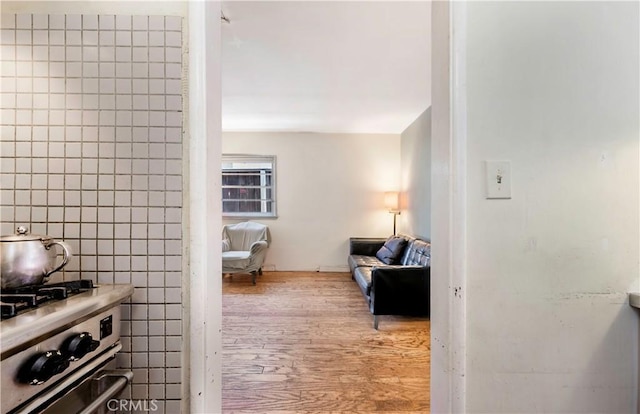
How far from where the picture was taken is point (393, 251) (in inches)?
167

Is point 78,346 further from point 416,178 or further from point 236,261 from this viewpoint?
point 416,178

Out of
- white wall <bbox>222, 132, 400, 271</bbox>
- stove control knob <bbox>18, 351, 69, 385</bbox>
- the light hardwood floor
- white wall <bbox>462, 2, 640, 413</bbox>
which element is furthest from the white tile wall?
white wall <bbox>222, 132, 400, 271</bbox>

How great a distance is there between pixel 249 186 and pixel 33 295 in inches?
194

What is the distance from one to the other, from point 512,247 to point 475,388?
446mm

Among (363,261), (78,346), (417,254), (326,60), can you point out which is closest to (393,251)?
(363,261)

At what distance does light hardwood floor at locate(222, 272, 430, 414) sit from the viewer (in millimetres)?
1854

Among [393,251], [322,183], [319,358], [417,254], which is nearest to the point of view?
[319,358]

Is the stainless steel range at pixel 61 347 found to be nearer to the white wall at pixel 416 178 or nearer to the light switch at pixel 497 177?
the light switch at pixel 497 177

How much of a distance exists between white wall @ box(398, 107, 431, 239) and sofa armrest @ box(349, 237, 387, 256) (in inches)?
20.3

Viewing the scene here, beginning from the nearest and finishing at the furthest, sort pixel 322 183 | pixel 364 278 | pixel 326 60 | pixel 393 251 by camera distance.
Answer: pixel 326 60 → pixel 364 278 → pixel 393 251 → pixel 322 183

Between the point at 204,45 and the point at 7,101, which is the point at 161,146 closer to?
the point at 204,45

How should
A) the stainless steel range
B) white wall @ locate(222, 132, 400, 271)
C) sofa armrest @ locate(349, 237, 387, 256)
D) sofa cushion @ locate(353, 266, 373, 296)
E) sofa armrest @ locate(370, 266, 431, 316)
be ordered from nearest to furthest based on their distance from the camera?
1. the stainless steel range
2. sofa armrest @ locate(370, 266, 431, 316)
3. sofa cushion @ locate(353, 266, 373, 296)
4. sofa armrest @ locate(349, 237, 387, 256)
5. white wall @ locate(222, 132, 400, 271)

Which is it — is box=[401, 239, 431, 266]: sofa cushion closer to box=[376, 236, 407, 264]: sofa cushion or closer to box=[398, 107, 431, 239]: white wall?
box=[376, 236, 407, 264]: sofa cushion

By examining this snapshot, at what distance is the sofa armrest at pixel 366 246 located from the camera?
16.4 feet
